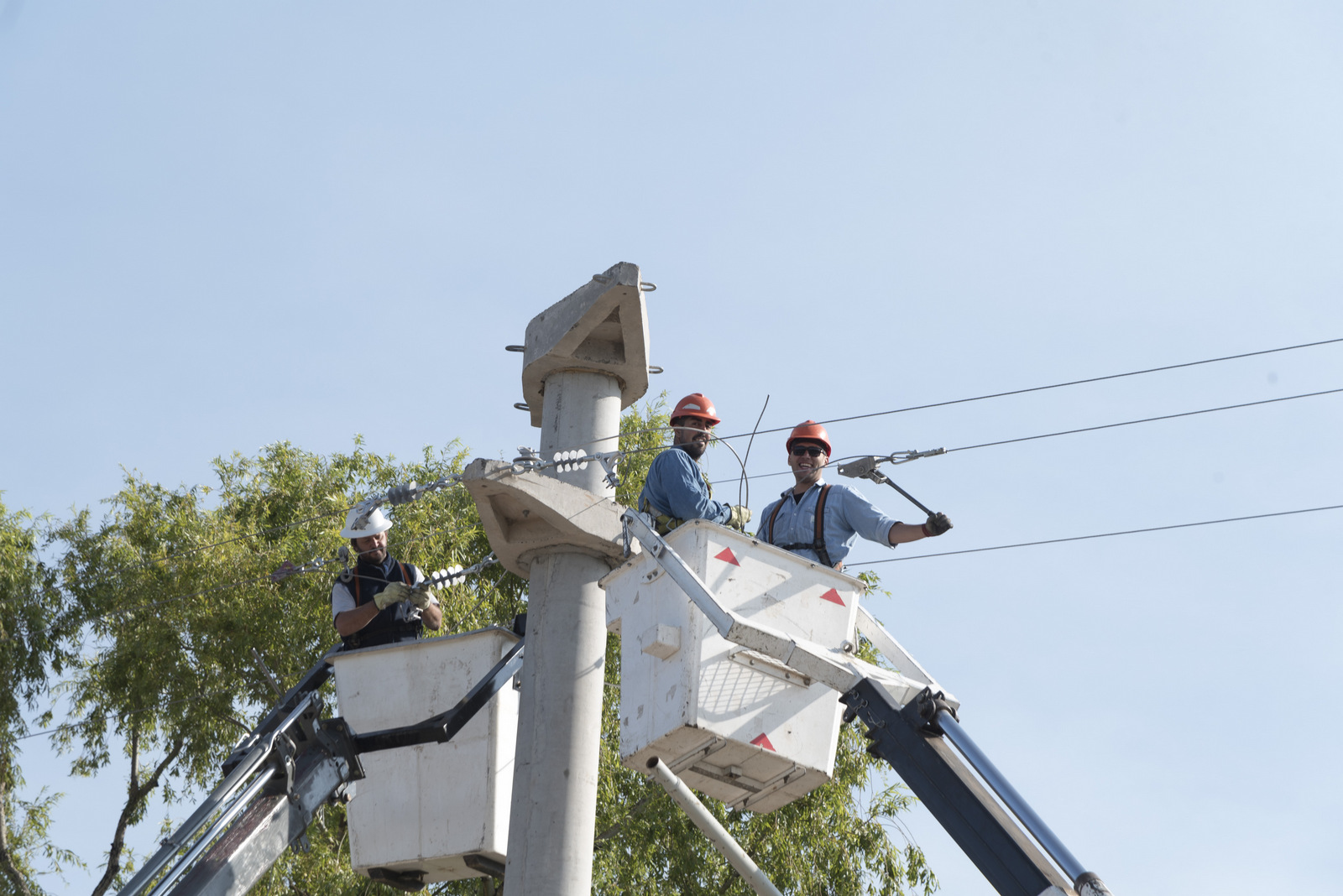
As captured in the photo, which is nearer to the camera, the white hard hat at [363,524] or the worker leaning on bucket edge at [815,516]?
the worker leaning on bucket edge at [815,516]

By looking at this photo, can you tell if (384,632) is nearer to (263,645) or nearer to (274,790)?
(274,790)

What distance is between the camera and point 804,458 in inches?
280

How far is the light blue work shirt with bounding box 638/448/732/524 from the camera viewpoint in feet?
22.3

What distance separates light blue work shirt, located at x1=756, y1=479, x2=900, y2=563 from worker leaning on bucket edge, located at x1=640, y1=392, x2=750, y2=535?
8.1 inches

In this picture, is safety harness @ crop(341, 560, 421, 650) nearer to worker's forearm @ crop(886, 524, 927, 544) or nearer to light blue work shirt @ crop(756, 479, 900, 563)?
light blue work shirt @ crop(756, 479, 900, 563)

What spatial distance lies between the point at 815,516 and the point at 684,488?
57 cm

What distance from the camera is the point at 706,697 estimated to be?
5801mm

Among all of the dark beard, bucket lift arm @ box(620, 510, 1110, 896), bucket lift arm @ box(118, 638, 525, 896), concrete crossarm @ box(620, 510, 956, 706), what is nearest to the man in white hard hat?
bucket lift arm @ box(118, 638, 525, 896)

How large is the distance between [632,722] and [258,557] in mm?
8613

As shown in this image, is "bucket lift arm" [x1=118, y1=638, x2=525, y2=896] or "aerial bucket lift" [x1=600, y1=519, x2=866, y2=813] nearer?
"aerial bucket lift" [x1=600, y1=519, x2=866, y2=813]

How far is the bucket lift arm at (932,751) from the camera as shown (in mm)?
5020

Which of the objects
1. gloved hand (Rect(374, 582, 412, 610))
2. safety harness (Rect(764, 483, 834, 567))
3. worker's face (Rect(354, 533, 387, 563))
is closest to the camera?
safety harness (Rect(764, 483, 834, 567))

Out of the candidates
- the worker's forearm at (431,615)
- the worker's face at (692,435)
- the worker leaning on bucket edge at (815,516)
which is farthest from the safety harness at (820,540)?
the worker's forearm at (431,615)

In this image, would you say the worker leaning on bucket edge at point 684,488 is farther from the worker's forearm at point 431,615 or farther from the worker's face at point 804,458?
the worker's forearm at point 431,615
